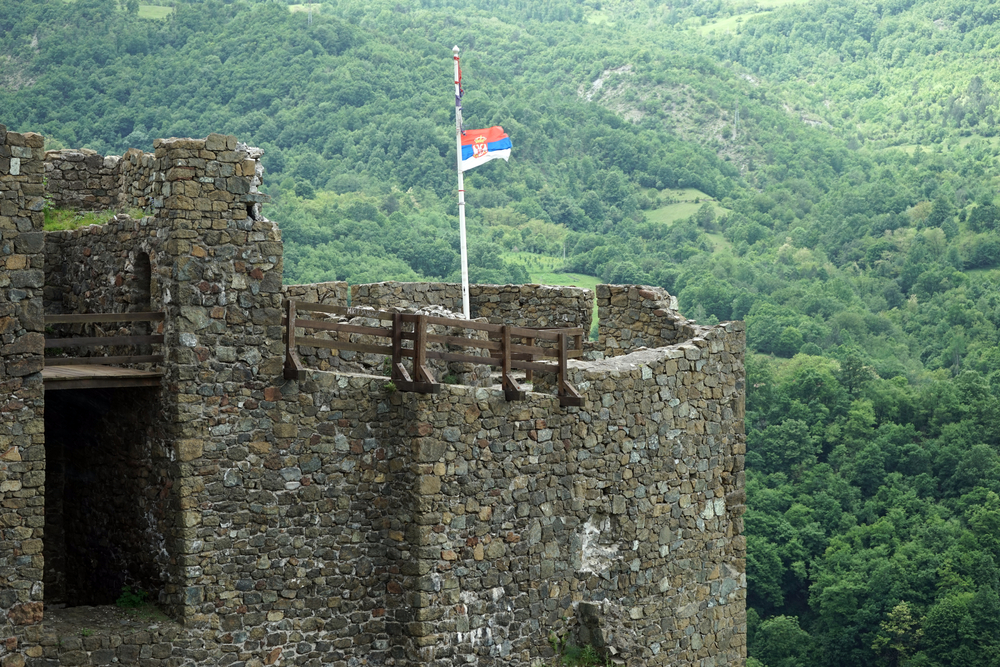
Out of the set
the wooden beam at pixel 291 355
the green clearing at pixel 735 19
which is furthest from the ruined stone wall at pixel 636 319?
the green clearing at pixel 735 19

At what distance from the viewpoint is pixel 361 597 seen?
13.4 meters

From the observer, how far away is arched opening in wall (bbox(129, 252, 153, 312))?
13.4 metres

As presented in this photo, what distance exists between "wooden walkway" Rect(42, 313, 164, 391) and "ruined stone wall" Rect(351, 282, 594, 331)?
196 inches

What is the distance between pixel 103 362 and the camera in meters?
12.7

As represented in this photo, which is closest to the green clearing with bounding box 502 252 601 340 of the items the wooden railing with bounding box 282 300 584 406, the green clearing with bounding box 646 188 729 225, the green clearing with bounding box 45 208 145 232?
the green clearing with bounding box 646 188 729 225

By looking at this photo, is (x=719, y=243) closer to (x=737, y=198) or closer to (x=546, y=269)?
(x=737, y=198)

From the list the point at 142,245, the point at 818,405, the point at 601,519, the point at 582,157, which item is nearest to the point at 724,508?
the point at 601,519

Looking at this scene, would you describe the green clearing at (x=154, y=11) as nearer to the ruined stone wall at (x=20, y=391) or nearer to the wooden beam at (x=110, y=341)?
the wooden beam at (x=110, y=341)

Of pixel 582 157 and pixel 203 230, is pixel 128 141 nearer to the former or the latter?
pixel 582 157

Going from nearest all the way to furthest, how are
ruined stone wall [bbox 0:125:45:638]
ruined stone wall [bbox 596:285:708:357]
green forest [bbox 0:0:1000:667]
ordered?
ruined stone wall [bbox 0:125:45:638], ruined stone wall [bbox 596:285:708:357], green forest [bbox 0:0:1000:667]

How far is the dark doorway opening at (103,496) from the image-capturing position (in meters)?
13.2

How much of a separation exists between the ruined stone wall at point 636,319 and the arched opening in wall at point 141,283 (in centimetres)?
612

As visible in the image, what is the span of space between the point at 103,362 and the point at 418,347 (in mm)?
2766

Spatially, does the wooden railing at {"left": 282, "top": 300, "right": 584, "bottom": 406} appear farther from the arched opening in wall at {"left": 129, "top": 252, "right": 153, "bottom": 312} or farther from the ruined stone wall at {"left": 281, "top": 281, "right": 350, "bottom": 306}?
the ruined stone wall at {"left": 281, "top": 281, "right": 350, "bottom": 306}
